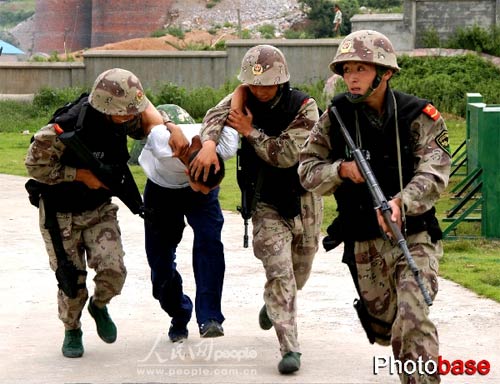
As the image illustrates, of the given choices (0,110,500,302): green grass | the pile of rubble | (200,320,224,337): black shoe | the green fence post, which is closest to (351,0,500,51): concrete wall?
(0,110,500,302): green grass

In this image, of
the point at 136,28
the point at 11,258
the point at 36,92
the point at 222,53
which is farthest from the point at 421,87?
the point at 136,28

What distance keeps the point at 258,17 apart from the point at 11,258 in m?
64.4

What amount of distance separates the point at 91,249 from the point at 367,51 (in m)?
2.27

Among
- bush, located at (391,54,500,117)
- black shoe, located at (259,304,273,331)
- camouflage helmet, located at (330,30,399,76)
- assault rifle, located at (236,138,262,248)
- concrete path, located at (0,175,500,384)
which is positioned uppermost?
camouflage helmet, located at (330,30,399,76)

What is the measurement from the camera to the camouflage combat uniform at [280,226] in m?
6.99

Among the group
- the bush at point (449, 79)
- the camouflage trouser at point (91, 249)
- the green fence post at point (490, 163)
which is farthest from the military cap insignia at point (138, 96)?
the bush at point (449, 79)

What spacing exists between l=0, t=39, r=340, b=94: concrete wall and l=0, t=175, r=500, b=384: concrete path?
18.7 metres

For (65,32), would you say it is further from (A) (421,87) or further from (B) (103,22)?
(A) (421,87)

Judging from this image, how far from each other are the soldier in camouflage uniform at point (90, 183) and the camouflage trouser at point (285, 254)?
68cm

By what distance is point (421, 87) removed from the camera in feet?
80.2

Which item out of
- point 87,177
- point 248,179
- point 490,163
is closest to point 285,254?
point 248,179

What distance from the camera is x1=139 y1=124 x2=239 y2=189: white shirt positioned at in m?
7.09

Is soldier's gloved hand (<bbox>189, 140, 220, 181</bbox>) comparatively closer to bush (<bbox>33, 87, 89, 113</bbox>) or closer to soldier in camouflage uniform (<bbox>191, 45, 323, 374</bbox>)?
soldier in camouflage uniform (<bbox>191, 45, 323, 374</bbox>)

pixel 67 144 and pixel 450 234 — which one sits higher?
pixel 67 144
